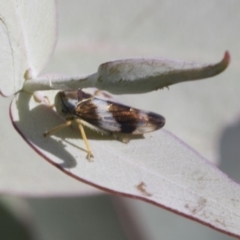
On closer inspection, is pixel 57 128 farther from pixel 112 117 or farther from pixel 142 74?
pixel 142 74

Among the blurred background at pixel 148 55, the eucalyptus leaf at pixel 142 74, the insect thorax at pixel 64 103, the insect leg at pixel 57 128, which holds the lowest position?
the blurred background at pixel 148 55

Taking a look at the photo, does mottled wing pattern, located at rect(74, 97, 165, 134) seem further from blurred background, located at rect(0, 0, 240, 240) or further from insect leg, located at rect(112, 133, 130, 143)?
blurred background, located at rect(0, 0, 240, 240)

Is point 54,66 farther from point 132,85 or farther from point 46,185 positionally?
point 132,85

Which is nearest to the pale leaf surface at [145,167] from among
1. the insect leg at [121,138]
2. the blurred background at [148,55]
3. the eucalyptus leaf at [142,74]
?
the insect leg at [121,138]

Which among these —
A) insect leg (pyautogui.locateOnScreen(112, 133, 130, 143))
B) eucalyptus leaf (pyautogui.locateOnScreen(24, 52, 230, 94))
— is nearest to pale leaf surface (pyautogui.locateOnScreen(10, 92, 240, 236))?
insect leg (pyautogui.locateOnScreen(112, 133, 130, 143))

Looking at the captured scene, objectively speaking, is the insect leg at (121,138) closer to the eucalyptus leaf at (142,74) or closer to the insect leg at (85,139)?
the insect leg at (85,139)

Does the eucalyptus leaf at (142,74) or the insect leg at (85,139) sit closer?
Answer: the eucalyptus leaf at (142,74)

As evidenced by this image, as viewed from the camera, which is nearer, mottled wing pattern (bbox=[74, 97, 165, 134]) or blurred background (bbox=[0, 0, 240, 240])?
mottled wing pattern (bbox=[74, 97, 165, 134])
